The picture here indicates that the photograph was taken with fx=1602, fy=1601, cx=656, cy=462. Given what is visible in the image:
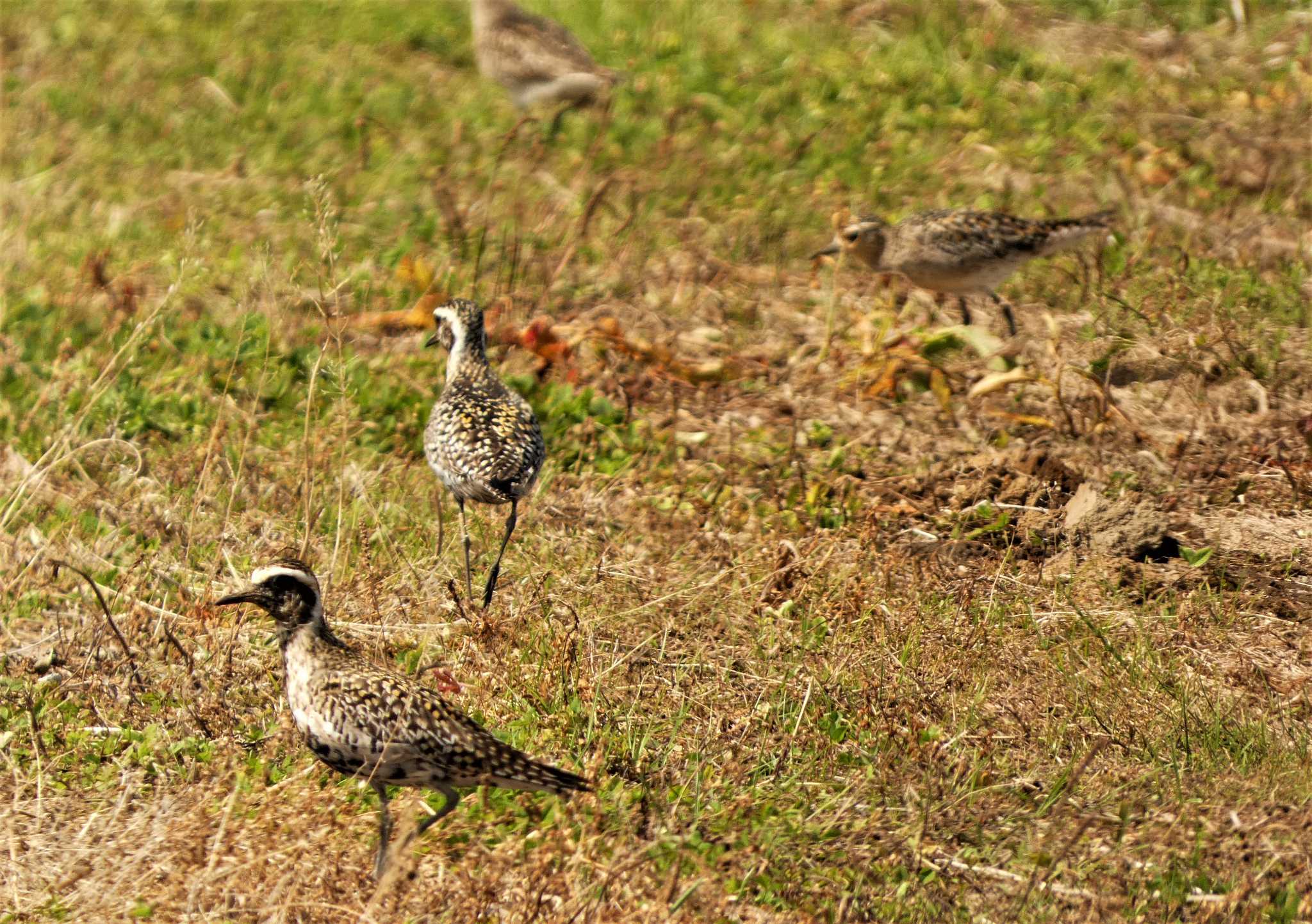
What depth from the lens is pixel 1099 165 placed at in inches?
475

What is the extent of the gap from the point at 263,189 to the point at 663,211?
3077mm

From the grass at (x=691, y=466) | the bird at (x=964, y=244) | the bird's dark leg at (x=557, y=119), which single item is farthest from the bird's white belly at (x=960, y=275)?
the bird's dark leg at (x=557, y=119)

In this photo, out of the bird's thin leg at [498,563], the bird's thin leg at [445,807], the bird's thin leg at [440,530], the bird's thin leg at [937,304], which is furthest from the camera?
the bird's thin leg at [937,304]

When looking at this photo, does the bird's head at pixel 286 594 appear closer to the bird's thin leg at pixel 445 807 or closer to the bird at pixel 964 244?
the bird's thin leg at pixel 445 807

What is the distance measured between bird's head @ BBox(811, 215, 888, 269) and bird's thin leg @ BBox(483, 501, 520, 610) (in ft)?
11.5

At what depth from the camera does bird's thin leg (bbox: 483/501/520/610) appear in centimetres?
694

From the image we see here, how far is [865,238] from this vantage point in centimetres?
1032

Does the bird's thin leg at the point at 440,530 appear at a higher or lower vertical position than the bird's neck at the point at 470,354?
lower

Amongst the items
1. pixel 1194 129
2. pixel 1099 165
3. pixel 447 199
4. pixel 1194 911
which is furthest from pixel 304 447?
pixel 1194 129

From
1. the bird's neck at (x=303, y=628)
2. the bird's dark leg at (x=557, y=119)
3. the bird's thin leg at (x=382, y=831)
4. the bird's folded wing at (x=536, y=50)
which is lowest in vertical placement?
the bird's dark leg at (x=557, y=119)

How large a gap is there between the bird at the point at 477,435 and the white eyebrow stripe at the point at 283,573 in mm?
1211

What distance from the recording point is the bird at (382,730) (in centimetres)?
533

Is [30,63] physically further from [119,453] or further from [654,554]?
[654,554]

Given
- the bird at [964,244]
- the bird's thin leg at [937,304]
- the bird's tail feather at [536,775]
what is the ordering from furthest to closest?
the bird's thin leg at [937,304] < the bird at [964,244] < the bird's tail feather at [536,775]
